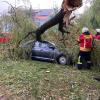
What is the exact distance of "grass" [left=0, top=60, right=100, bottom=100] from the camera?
9.74 m

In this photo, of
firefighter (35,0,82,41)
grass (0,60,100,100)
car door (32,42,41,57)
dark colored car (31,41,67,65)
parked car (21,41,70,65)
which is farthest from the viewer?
car door (32,42,41,57)

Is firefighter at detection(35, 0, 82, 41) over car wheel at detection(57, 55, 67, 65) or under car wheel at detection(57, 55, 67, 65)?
over

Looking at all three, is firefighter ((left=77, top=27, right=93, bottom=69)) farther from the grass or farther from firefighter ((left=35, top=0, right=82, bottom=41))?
firefighter ((left=35, top=0, right=82, bottom=41))

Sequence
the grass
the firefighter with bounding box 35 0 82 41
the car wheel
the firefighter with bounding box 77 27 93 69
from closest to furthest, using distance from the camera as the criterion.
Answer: the firefighter with bounding box 35 0 82 41
the grass
the firefighter with bounding box 77 27 93 69
the car wheel

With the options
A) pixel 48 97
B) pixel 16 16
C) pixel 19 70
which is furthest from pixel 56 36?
pixel 48 97

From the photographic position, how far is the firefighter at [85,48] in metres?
13.6

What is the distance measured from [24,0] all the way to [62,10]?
12.9 metres

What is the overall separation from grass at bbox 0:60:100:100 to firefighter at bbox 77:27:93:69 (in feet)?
2.84

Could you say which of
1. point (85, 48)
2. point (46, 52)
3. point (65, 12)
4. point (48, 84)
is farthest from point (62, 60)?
point (65, 12)

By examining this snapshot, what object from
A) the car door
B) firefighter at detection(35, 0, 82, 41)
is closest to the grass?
firefighter at detection(35, 0, 82, 41)

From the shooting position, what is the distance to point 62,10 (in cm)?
516

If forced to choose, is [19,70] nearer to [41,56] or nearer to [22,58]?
[22,58]

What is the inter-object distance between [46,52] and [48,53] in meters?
0.24

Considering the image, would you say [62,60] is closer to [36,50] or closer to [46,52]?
A: [46,52]
